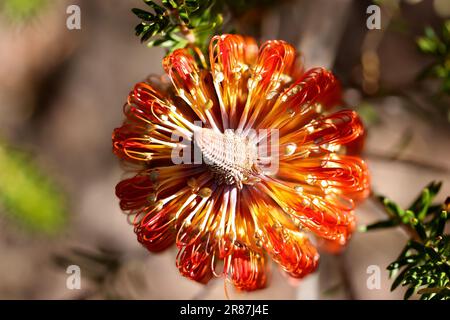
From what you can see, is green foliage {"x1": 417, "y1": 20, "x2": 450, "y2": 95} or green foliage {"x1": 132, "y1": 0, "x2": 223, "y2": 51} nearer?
green foliage {"x1": 132, "y1": 0, "x2": 223, "y2": 51}

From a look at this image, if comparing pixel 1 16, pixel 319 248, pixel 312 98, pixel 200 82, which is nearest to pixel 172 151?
pixel 200 82

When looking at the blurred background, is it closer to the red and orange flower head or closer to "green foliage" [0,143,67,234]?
"green foliage" [0,143,67,234]

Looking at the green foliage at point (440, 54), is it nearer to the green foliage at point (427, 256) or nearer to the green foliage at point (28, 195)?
the green foliage at point (427, 256)

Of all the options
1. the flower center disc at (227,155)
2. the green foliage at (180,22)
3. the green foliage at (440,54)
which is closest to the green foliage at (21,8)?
the green foliage at (180,22)

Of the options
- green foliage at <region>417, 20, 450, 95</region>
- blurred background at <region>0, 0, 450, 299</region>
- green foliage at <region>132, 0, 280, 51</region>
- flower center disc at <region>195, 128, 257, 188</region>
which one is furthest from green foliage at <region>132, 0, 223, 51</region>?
green foliage at <region>417, 20, 450, 95</region>

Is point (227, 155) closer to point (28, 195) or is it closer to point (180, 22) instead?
point (180, 22)

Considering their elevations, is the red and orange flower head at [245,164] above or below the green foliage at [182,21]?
below
